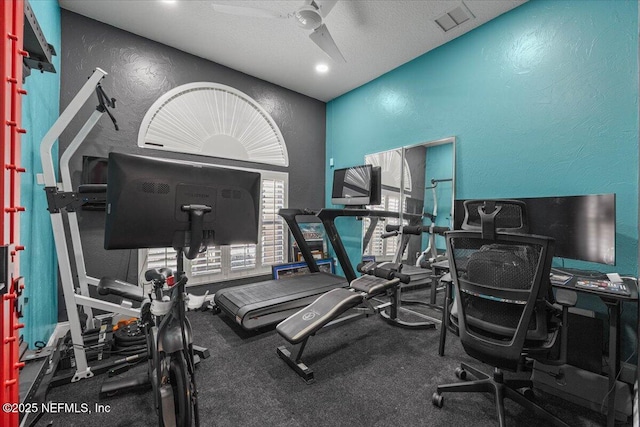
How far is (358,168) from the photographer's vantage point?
12.2 feet

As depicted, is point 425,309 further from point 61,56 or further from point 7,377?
point 61,56

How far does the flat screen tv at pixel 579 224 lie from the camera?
68.7 inches

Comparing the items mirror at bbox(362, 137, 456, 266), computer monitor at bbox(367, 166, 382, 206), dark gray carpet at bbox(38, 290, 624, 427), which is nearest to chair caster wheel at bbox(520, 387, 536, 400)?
dark gray carpet at bbox(38, 290, 624, 427)

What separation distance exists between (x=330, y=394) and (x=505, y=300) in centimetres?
123

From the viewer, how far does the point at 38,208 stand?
1988 mm

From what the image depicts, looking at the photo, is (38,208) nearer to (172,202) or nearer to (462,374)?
(172,202)

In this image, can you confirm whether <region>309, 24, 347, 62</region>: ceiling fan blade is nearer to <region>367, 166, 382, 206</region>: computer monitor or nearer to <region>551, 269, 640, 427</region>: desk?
<region>367, 166, 382, 206</region>: computer monitor

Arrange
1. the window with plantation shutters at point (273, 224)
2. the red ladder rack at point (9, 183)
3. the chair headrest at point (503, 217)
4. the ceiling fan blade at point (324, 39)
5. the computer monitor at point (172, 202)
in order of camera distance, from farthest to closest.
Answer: the window with plantation shutters at point (273, 224)
the ceiling fan blade at point (324, 39)
the chair headrest at point (503, 217)
the computer monitor at point (172, 202)
the red ladder rack at point (9, 183)

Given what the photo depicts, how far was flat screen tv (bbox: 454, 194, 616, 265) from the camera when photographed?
174 cm

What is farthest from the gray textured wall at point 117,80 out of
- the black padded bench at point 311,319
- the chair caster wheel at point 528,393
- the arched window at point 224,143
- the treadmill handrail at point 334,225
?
the chair caster wheel at point 528,393

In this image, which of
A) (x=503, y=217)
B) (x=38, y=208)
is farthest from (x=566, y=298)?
(x=38, y=208)

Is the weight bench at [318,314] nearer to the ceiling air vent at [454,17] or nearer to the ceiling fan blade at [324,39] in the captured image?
the ceiling fan blade at [324,39]

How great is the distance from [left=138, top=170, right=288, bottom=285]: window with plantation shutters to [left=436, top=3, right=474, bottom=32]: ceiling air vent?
2790mm

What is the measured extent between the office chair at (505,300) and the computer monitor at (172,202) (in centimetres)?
123
